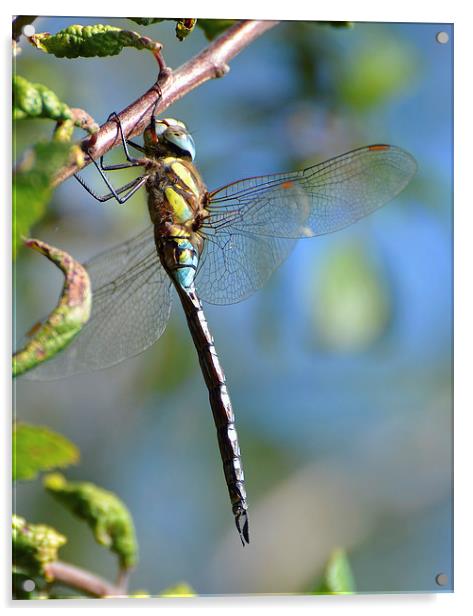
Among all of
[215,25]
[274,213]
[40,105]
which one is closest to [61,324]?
[40,105]

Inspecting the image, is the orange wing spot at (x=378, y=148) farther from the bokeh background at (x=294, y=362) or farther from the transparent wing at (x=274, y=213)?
the bokeh background at (x=294, y=362)

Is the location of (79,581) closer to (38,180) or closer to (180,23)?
(38,180)

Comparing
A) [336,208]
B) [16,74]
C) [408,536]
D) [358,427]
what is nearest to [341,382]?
[358,427]

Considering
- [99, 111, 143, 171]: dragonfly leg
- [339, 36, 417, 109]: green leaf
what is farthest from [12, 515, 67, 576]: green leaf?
[339, 36, 417, 109]: green leaf

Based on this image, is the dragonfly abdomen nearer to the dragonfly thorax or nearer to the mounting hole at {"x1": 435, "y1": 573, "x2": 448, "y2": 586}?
the dragonfly thorax

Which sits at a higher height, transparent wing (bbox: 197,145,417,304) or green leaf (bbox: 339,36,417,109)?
green leaf (bbox: 339,36,417,109)

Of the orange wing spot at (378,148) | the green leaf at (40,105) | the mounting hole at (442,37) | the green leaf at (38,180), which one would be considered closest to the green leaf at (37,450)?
the green leaf at (38,180)
